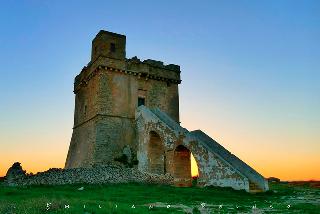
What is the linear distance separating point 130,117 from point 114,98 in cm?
210

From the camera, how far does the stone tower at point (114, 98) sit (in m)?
25.4

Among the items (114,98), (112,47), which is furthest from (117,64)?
(114,98)

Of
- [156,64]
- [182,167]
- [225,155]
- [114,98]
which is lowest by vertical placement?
[182,167]

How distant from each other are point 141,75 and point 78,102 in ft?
24.7

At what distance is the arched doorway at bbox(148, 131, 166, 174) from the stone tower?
1630 millimetres

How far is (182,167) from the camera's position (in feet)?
72.7

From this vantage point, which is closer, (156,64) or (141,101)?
(141,101)

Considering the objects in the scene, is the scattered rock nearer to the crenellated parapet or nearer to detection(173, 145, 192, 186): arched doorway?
detection(173, 145, 192, 186): arched doorway

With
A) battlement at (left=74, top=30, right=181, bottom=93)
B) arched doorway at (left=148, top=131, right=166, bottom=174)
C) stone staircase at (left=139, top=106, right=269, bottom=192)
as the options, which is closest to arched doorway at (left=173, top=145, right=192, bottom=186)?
stone staircase at (left=139, top=106, right=269, bottom=192)

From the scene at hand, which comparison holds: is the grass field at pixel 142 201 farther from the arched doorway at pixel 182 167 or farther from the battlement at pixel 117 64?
the battlement at pixel 117 64

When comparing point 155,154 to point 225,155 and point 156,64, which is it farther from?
point 156,64

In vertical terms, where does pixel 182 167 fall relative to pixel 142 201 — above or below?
above

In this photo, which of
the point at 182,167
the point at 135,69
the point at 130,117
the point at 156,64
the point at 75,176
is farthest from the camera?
the point at 156,64

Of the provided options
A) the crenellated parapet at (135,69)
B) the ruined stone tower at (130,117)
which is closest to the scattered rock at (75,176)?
the ruined stone tower at (130,117)
